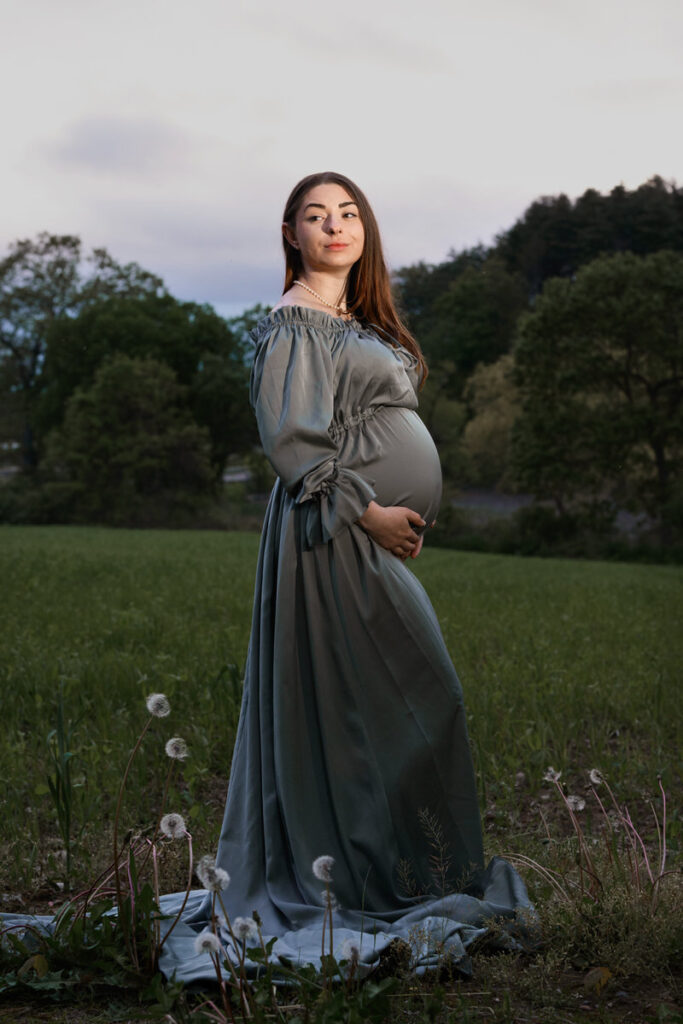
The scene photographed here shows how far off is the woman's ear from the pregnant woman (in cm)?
11

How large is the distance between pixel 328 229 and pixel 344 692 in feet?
4.88

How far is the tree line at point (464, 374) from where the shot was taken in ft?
112

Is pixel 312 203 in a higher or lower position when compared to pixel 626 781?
higher

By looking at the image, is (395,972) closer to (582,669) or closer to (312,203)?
(312,203)

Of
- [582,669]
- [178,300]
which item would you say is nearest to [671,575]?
[582,669]

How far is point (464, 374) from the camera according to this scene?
55.2m

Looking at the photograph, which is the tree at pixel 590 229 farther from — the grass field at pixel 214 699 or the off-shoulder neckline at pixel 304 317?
the off-shoulder neckline at pixel 304 317

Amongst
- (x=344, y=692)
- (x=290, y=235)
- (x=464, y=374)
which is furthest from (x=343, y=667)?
(x=464, y=374)

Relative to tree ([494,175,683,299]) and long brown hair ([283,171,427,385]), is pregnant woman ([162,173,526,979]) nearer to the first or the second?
long brown hair ([283,171,427,385])

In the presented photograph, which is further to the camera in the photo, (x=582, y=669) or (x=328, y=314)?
(x=582, y=669)

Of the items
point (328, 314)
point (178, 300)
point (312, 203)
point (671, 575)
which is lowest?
point (671, 575)

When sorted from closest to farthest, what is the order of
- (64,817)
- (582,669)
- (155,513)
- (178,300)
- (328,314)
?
(328,314) → (64,817) → (582,669) → (155,513) → (178,300)

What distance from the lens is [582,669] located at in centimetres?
834

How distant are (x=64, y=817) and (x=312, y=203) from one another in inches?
93.2
